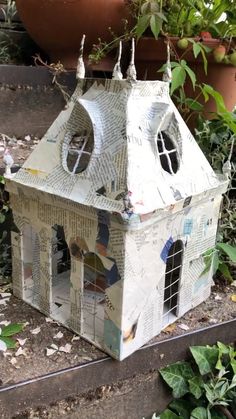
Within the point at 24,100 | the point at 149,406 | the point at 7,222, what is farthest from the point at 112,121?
the point at 24,100

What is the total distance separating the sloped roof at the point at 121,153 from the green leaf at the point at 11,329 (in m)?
0.27

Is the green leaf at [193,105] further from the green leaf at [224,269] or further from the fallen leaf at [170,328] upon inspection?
the fallen leaf at [170,328]

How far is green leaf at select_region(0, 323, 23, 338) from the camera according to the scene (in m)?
0.81

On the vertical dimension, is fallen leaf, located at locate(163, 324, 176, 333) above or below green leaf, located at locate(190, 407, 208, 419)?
above

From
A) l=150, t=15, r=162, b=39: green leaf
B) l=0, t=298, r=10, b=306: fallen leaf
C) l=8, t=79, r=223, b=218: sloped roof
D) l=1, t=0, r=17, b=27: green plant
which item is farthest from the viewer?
l=1, t=0, r=17, b=27: green plant

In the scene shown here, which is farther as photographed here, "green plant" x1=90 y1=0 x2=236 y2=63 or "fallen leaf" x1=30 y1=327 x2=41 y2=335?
"green plant" x1=90 y1=0 x2=236 y2=63

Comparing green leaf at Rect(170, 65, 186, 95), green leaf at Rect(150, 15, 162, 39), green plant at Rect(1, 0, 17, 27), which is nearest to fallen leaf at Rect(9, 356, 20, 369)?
green leaf at Rect(170, 65, 186, 95)

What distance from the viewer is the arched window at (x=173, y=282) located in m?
0.85

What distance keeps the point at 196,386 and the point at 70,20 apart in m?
0.94

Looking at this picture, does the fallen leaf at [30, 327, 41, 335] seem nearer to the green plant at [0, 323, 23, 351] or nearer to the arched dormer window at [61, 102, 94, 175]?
the green plant at [0, 323, 23, 351]

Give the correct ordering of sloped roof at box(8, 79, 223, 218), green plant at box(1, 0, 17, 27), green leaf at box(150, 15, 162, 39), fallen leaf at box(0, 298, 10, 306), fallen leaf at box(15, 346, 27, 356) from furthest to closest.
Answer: green plant at box(1, 0, 17, 27) < green leaf at box(150, 15, 162, 39) < fallen leaf at box(0, 298, 10, 306) < fallen leaf at box(15, 346, 27, 356) < sloped roof at box(8, 79, 223, 218)

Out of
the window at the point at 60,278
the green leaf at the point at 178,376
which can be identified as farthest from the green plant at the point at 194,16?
the green leaf at the point at 178,376

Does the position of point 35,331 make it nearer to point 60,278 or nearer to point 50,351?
point 50,351

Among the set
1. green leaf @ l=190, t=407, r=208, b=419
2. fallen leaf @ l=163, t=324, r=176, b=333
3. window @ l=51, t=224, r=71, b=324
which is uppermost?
window @ l=51, t=224, r=71, b=324
